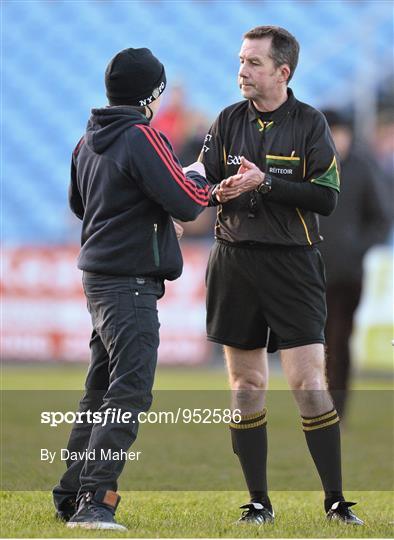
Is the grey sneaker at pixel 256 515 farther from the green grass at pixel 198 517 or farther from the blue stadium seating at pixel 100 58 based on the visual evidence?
the blue stadium seating at pixel 100 58

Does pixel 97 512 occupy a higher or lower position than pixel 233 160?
lower

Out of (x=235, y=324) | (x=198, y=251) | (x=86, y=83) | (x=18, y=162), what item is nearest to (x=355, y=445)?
(x=235, y=324)

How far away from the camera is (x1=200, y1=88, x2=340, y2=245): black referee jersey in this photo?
15.3 feet

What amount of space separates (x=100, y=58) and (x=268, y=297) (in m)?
15.6

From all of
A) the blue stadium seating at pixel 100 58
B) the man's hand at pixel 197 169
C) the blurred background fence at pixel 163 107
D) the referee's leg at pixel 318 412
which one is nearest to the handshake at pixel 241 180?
the man's hand at pixel 197 169

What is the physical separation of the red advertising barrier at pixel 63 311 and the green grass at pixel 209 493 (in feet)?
12.6

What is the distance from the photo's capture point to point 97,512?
411 cm

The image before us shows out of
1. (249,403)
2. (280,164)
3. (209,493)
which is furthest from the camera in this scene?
(209,493)

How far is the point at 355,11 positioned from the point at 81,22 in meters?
4.88

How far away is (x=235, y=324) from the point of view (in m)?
4.78

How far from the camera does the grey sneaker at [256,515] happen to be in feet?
14.9

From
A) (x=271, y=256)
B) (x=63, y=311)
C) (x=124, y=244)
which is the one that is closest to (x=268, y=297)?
(x=271, y=256)

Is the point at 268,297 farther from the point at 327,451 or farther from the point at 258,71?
the point at 258,71

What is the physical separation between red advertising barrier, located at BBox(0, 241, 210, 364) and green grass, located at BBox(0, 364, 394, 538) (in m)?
3.84
